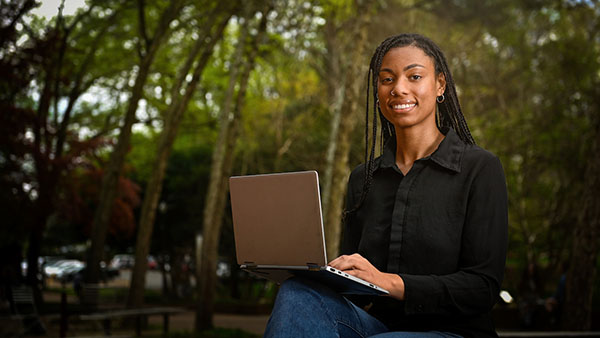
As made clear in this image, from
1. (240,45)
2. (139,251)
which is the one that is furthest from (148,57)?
(139,251)

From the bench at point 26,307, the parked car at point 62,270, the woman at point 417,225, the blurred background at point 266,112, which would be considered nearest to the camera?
the woman at point 417,225

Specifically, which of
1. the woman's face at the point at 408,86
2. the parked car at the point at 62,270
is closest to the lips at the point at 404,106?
the woman's face at the point at 408,86

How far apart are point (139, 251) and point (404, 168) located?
488 inches

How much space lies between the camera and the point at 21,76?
14078 millimetres

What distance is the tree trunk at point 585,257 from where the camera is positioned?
8883 millimetres

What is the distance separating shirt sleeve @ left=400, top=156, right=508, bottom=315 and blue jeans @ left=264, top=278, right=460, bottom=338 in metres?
0.11

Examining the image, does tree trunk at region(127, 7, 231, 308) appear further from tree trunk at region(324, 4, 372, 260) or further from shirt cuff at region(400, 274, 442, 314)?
shirt cuff at region(400, 274, 442, 314)

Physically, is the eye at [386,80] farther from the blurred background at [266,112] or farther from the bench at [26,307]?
the bench at [26,307]

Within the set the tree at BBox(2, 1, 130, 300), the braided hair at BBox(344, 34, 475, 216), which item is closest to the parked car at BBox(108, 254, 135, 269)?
the tree at BBox(2, 1, 130, 300)

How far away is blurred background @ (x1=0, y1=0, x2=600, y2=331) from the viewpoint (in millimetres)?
12812

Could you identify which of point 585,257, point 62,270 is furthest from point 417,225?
point 62,270

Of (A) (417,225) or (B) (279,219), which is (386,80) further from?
(B) (279,219)

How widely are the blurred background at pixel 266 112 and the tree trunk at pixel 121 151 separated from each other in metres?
0.03

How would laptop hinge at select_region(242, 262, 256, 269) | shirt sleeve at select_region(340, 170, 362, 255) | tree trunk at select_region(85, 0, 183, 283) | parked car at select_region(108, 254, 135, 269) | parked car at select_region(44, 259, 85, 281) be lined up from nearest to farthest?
laptop hinge at select_region(242, 262, 256, 269) → shirt sleeve at select_region(340, 170, 362, 255) → tree trunk at select_region(85, 0, 183, 283) → parked car at select_region(44, 259, 85, 281) → parked car at select_region(108, 254, 135, 269)
